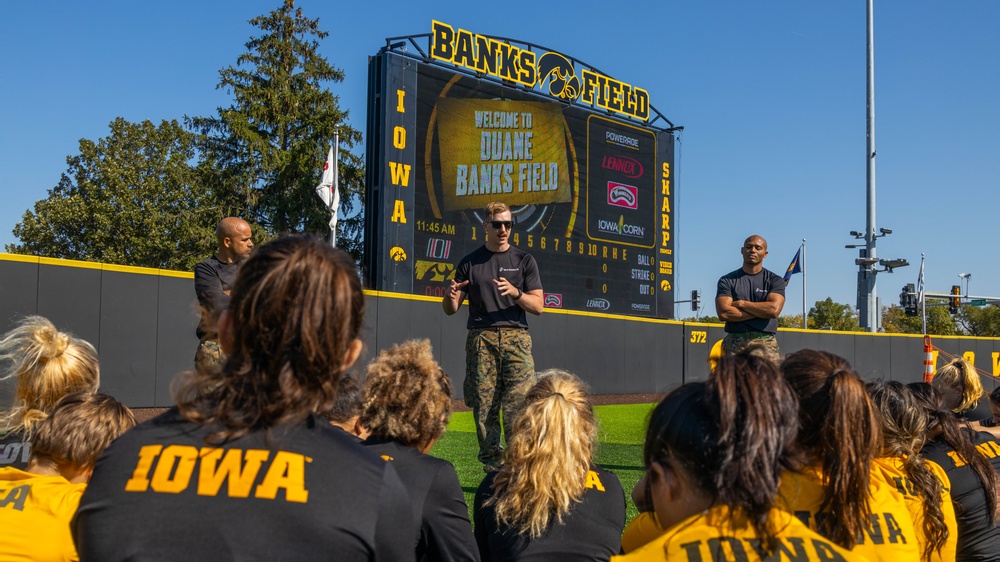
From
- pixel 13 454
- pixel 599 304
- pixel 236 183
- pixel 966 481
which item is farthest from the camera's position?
pixel 236 183

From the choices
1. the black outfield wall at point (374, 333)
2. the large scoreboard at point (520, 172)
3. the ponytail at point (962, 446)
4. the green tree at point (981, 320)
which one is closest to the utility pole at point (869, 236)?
the black outfield wall at point (374, 333)

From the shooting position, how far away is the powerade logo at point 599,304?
51.0 ft

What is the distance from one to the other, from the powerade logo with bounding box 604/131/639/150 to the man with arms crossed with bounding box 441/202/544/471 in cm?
1032

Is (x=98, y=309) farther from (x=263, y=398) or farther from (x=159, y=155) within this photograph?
(x=159, y=155)

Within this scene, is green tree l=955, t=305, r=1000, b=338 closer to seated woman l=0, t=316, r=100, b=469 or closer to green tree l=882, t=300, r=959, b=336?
green tree l=882, t=300, r=959, b=336

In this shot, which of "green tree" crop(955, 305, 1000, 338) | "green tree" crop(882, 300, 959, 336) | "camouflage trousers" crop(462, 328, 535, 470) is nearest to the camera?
"camouflage trousers" crop(462, 328, 535, 470)

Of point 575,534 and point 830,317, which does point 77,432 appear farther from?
point 830,317

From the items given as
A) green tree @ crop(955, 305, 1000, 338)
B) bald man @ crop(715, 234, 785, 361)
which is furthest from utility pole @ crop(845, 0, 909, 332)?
green tree @ crop(955, 305, 1000, 338)

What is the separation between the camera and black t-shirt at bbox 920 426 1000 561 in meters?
3.06

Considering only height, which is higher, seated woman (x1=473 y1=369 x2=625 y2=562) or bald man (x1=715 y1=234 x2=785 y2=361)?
bald man (x1=715 y1=234 x2=785 y2=361)

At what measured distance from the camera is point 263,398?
1.47 metres

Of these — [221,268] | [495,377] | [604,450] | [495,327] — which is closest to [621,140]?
[604,450]

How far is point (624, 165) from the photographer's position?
16.1 metres

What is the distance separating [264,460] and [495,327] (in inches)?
177
